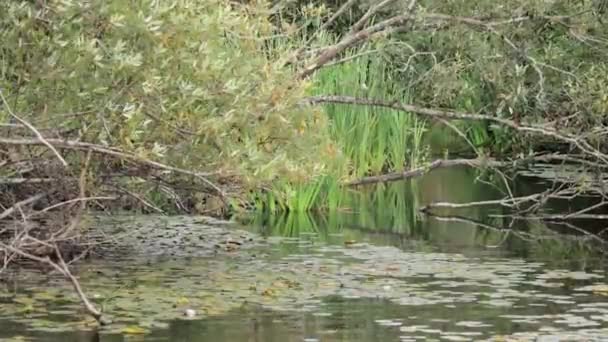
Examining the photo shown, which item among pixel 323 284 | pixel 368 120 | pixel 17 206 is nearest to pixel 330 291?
pixel 323 284

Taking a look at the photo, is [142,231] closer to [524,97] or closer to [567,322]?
[524,97]

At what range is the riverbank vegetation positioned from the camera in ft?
26.8

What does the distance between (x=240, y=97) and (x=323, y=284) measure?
1.48 meters

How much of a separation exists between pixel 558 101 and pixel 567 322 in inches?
235

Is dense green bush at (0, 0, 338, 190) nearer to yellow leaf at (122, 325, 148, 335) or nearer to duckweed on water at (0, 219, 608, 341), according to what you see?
duckweed on water at (0, 219, 608, 341)

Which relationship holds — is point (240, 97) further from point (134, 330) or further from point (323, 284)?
point (134, 330)

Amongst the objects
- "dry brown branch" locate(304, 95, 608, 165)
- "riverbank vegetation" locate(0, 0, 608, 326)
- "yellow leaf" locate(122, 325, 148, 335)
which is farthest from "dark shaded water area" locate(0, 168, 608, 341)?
"dry brown branch" locate(304, 95, 608, 165)

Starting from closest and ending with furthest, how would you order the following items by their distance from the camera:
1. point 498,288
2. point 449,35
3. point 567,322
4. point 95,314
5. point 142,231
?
point 95,314 < point 567,322 < point 498,288 < point 142,231 < point 449,35

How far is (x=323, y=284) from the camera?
364 inches

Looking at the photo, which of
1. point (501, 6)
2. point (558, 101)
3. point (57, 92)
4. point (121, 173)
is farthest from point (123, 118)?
point (558, 101)

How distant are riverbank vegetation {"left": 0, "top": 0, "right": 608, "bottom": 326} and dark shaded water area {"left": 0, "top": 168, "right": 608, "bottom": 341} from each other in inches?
14.0

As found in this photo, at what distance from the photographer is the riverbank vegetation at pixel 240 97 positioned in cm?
816

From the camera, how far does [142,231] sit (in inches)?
470

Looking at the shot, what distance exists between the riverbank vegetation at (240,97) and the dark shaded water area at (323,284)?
36 cm
